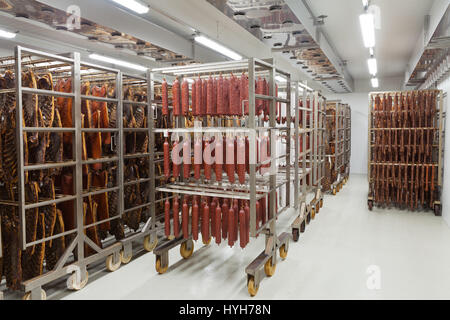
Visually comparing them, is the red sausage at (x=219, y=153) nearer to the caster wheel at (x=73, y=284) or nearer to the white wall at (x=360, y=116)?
the caster wheel at (x=73, y=284)

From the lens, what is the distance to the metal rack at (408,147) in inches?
284

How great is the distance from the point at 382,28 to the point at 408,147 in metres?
2.77

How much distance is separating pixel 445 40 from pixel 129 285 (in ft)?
18.8

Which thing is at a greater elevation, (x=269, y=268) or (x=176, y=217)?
(x=176, y=217)

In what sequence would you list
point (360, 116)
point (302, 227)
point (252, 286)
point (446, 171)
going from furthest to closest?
point (360, 116), point (446, 171), point (302, 227), point (252, 286)

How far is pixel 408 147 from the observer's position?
7.39 metres

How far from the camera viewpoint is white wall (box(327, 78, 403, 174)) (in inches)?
581

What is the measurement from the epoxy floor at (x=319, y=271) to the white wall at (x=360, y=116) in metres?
8.89

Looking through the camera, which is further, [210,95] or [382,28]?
[382,28]

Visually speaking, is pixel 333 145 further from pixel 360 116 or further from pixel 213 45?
pixel 360 116

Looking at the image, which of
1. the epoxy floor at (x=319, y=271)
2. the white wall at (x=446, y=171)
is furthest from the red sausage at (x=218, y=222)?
the white wall at (x=446, y=171)

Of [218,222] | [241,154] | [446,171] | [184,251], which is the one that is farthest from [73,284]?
[446,171]

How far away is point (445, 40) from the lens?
526 centimetres

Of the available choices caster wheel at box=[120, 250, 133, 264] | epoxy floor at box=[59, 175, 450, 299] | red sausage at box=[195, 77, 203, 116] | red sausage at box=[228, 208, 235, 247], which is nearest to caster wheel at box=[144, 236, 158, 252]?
epoxy floor at box=[59, 175, 450, 299]
